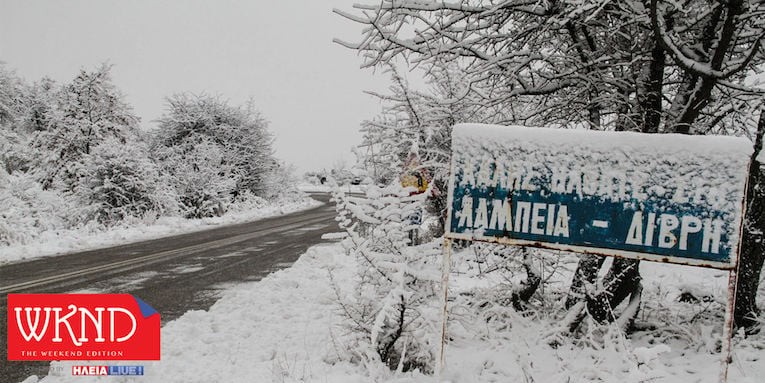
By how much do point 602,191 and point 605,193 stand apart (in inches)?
0.8

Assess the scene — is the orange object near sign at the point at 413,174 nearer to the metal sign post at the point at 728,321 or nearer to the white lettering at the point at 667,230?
the white lettering at the point at 667,230

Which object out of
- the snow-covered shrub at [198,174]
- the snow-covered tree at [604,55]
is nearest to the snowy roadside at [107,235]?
the snow-covered shrub at [198,174]

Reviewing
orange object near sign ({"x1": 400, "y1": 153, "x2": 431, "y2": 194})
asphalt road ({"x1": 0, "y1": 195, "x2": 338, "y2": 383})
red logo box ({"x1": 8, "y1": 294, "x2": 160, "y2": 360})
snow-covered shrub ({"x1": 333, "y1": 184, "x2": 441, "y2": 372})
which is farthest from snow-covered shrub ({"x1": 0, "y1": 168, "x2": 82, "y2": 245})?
snow-covered shrub ({"x1": 333, "y1": 184, "x2": 441, "y2": 372})

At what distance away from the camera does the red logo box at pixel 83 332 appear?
416 cm

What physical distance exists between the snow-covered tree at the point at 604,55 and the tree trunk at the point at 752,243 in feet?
2.02

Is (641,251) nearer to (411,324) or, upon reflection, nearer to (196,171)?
(411,324)

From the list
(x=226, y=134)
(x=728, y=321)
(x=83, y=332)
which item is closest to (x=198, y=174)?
(x=226, y=134)

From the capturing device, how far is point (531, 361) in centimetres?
374

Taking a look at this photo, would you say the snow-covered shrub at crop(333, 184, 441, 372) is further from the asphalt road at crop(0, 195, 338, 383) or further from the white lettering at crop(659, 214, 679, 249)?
the asphalt road at crop(0, 195, 338, 383)

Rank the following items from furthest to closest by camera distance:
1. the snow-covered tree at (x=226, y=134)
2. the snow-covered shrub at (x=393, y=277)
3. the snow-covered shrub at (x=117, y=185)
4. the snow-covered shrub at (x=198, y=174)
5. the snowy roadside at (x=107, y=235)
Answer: the snow-covered tree at (x=226, y=134)
the snow-covered shrub at (x=198, y=174)
the snow-covered shrub at (x=117, y=185)
the snowy roadside at (x=107, y=235)
the snow-covered shrub at (x=393, y=277)

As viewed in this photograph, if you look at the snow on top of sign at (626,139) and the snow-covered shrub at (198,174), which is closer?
the snow on top of sign at (626,139)

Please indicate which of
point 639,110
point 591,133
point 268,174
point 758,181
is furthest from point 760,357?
point 268,174

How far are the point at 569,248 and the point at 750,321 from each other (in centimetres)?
263

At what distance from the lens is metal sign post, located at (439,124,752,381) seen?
272 cm
